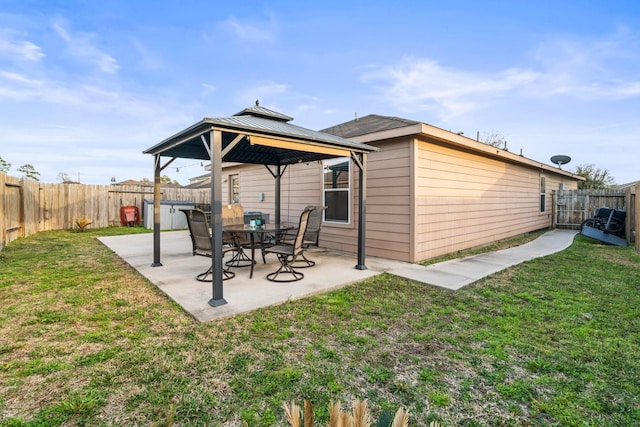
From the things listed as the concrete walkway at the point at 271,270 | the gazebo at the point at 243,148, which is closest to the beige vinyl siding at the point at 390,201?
the concrete walkway at the point at 271,270

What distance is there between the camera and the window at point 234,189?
10836mm

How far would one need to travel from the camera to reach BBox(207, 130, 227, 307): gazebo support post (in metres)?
3.31

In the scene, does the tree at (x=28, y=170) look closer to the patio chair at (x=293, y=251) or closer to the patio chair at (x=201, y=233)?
the patio chair at (x=201, y=233)

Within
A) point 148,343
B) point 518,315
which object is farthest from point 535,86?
point 148,343

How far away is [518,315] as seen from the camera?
3.20 meters

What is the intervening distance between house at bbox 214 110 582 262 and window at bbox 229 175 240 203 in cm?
153

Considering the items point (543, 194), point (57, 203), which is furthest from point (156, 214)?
point (543, 194)

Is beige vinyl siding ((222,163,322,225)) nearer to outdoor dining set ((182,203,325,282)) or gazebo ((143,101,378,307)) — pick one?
gazebo ((143,101,378,307))

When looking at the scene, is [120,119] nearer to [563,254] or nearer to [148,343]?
[148,343]

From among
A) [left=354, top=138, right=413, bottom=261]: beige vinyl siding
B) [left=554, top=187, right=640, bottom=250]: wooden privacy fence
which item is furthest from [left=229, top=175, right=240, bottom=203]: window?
[left=554, top=187, right=640, bottom=250]: wooden privacy fence

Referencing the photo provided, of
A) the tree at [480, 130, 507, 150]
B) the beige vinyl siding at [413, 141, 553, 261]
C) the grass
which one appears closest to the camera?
the grass

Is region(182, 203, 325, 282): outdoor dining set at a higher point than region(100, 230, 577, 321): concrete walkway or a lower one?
higher

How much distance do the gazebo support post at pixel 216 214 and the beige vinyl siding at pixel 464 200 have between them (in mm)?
3672

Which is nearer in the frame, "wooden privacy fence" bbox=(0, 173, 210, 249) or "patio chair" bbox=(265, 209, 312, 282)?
"patio chair" bbox=(265, 209, 312, 282)
